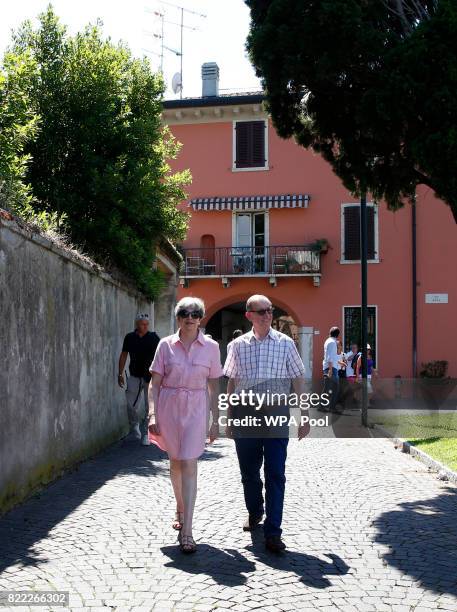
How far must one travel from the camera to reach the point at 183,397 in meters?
5.52

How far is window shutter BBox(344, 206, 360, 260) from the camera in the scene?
2784 cm

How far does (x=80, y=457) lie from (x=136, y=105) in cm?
657

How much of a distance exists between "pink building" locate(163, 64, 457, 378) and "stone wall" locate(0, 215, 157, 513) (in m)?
17.5

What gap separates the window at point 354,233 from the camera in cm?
2773

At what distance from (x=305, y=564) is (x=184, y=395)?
54.5 inches

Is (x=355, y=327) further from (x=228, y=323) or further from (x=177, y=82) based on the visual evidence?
(x=177, y=82)

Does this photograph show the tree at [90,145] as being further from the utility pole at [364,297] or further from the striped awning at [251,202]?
the striped awning at [251,202]

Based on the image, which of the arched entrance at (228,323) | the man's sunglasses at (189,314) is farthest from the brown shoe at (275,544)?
the arched entrance at (228,323)

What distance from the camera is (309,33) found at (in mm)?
10891

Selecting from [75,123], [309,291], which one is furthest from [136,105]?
[309,291]

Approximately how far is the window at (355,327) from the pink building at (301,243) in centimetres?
4

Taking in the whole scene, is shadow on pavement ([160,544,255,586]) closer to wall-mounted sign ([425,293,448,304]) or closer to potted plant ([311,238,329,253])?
potted plant ([311,238,329,253])

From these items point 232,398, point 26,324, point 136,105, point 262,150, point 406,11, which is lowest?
point 232,398

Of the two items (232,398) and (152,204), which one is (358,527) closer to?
(232,398)
